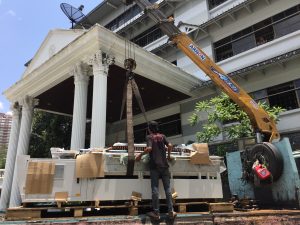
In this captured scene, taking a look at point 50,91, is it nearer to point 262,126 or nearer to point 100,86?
point 100,86

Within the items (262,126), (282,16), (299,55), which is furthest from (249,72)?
(262,126)

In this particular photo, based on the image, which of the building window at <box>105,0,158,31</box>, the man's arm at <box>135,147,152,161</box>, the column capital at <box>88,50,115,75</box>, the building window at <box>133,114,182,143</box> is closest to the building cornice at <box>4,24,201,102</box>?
the column capital at <box>88,50,115,75</box>

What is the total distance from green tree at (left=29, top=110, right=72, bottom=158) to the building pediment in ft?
23.0

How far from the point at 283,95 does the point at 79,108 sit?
395 inches

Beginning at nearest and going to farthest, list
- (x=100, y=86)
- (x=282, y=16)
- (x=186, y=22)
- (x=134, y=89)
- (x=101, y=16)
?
(x=134, y=89) < (x=100, y=86) < (x=282, y=16) < (x=186, y=22) < (x=101, y=16)

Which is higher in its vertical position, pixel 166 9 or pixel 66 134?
pixel 166 9

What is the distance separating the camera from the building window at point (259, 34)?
15.2 meters

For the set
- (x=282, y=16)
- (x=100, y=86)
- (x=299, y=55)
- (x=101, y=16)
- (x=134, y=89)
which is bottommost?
(x=134, y=89)

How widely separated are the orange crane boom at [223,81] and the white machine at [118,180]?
4.25 meters

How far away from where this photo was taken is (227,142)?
522 inches

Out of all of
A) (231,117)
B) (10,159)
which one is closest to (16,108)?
(10,159)

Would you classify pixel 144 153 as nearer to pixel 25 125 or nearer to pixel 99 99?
pixel 99 99

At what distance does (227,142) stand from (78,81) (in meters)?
7.42

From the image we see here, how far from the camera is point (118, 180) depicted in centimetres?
563
